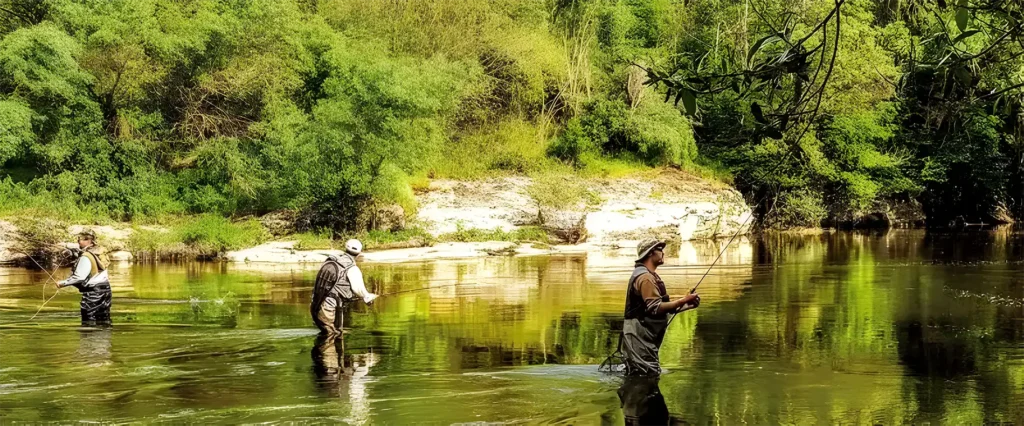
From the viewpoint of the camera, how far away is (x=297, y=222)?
33.1 meters

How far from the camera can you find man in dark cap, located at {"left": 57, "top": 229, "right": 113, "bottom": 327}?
1499 centimetres

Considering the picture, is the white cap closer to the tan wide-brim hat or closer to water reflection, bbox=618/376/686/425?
water reflection, bbox=618/376/686/425

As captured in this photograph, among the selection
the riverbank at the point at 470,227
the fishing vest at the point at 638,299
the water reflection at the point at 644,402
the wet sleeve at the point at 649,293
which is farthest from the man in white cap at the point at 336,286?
the riverbank at the point at 470,227

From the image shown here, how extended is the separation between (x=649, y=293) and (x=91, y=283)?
912cm

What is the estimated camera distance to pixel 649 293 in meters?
9.77

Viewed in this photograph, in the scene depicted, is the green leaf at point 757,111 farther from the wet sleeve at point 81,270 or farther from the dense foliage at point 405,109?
the dense foliage at point 405,109

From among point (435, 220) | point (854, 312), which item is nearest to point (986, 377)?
point (854, 312)

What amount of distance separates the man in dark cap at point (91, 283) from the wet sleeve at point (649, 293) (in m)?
8.79

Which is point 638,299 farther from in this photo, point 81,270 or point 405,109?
point 405,109

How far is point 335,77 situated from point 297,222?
5577mm

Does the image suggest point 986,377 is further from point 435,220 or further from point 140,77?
point 140,77

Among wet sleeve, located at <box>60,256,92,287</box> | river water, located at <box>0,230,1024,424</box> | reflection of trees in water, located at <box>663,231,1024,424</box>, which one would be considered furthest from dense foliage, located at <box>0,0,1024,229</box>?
wet sleeve, located at <box>60,256,92,287</box>

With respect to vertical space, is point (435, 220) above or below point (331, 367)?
above

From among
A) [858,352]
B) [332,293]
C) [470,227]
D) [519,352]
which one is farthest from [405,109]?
[858,352]
